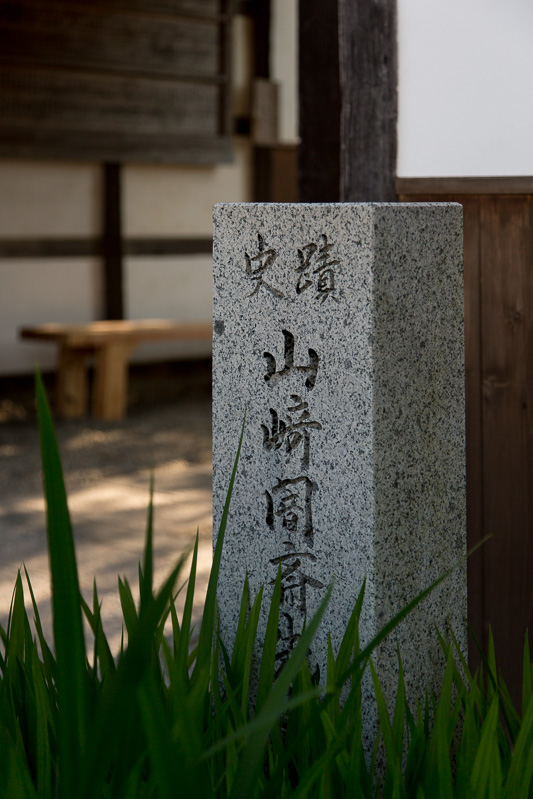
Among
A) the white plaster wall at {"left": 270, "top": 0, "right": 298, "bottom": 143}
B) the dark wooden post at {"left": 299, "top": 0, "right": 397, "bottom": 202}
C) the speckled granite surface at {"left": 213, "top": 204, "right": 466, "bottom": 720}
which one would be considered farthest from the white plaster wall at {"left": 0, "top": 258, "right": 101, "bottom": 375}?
the speckled granite surface at {"left": 213, "top": 204, "right": 466, "bottom": 720}

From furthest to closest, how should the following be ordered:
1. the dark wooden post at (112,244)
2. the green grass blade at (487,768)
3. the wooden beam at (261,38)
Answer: the wooden beam at (261,38) < the dark wooden post at (112,244) < the green grass blade at (487,768)

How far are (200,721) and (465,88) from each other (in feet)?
5.43

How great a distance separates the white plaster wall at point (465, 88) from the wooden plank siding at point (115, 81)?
4.46 meters

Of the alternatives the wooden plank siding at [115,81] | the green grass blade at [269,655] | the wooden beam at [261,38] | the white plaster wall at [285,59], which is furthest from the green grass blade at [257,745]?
the wooden beam at [261,38]

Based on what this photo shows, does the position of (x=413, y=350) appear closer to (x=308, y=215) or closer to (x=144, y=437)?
(x=308, y=215)

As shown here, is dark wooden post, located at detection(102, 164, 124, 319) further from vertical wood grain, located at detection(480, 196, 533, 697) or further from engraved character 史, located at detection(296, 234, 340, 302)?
engraved character 史, located at detection(296, 234, 340, 302)

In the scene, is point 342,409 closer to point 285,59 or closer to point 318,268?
point 318,268

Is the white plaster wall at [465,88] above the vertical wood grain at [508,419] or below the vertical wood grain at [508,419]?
above

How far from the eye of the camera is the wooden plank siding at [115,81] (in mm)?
6664

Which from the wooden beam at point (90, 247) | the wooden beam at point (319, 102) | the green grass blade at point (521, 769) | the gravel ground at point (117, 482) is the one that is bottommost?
the gravel ground at point (117, 482)

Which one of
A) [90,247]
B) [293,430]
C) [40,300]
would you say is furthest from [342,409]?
[90,247]

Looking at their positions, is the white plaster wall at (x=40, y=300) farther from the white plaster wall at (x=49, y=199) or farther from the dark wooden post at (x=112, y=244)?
the white plaster wall at (x=49, y=199)

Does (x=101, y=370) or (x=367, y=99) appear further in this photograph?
(x=101, y=370)

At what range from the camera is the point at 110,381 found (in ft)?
22.6
